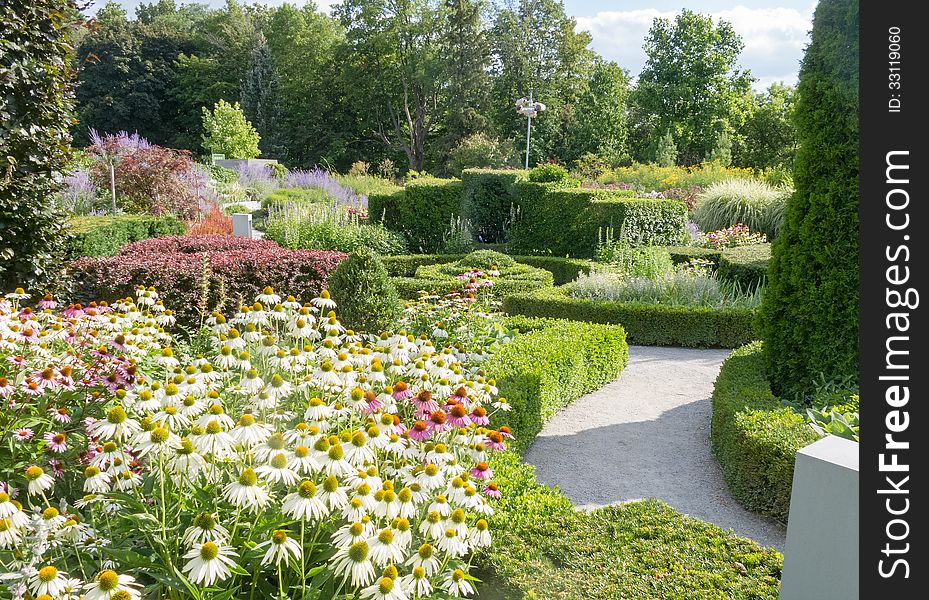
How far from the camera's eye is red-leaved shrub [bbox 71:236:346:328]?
622cm

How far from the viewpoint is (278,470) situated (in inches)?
69.3

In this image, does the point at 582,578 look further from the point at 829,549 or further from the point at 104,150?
the point at 104,150

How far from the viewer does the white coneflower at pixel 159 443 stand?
5.82ft

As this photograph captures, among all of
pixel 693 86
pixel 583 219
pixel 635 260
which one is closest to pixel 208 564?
pixel 635 260

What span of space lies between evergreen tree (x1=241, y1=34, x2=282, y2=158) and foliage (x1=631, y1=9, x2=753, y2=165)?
1777 cm

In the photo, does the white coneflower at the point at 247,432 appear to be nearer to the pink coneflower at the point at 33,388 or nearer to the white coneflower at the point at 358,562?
the white coneflower at the point at 358,562

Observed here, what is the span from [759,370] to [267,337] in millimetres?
3735

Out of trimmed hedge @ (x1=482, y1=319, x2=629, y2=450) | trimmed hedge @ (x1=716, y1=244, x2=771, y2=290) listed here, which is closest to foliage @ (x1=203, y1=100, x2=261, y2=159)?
trimmed hedge @ (x1=716, y1=244, x2=771, y2=290)

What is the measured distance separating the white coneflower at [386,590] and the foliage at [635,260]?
7581 millimetres

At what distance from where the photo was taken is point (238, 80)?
116 feet

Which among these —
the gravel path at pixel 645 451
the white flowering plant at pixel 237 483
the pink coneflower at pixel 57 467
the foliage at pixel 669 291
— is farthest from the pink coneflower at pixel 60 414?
the foliage at pixel 669 291

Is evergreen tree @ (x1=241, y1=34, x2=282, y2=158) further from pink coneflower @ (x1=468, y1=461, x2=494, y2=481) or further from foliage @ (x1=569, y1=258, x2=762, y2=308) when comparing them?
pink coneflower @ (x1=468, y1=461, x2=494, y2=481)

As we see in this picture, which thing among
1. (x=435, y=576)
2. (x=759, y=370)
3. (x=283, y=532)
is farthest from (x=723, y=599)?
(x=759, y=370)

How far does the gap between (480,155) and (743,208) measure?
15.6 m
